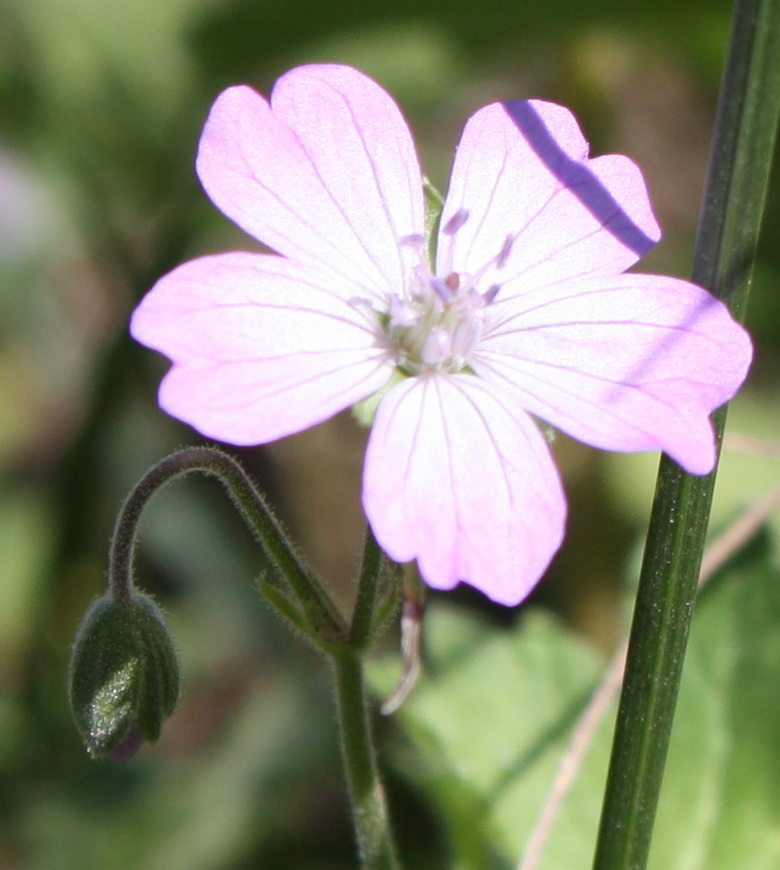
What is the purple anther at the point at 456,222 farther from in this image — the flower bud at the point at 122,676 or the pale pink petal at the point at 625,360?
the flower bud at the point at 122,676

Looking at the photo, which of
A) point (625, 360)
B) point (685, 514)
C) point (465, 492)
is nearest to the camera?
point (685, 514)

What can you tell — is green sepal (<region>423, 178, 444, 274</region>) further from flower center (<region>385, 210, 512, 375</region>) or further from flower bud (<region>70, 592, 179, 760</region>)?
flower bud (<region>70, 592, 179, 760</region>)

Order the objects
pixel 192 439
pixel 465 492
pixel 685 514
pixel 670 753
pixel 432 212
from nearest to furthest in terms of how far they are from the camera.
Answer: pixel 685 514 < pixel 465 492 < pixel 432 212 < pixel 670 753 < pixel 192 439

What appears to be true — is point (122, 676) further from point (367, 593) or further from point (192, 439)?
point (192, 439)

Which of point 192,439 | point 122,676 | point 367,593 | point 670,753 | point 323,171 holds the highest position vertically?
point 323,171

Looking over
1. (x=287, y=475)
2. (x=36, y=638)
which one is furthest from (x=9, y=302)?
(x=36, y=638)

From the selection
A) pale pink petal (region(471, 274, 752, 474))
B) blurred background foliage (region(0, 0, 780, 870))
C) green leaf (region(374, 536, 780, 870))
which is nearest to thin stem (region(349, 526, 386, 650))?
pale pink petal (region(471, 274, 752, 474))

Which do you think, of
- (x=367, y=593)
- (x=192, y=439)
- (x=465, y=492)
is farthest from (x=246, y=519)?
(x=192, y=439)
